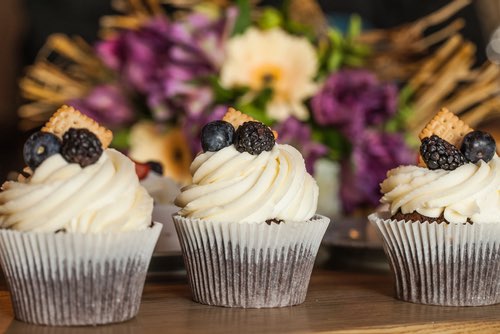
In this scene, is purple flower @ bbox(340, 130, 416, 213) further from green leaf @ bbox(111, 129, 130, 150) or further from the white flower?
green leaf @ bbox(111, 129, 130, 150)

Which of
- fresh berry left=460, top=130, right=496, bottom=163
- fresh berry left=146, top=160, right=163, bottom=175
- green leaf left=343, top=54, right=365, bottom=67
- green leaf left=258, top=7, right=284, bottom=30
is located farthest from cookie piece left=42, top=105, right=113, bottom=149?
green leaf left=343, top=54, right=365, bottom=67

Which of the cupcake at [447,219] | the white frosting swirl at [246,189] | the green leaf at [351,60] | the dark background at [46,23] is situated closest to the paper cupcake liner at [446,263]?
the cupcake at [447,219]

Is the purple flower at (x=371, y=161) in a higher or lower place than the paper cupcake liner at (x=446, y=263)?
higher

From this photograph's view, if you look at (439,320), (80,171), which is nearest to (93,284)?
(80,171)

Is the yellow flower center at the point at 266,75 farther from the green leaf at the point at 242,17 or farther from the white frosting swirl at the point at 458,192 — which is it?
the white frosting swirl at the point at 458,192

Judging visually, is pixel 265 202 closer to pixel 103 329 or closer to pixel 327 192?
pixel 103 329

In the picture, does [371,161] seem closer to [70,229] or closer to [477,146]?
[477,146]
